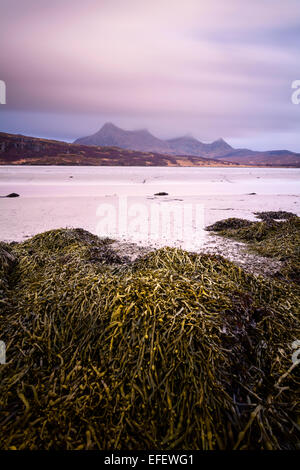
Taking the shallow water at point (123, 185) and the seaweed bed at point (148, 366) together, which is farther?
the shallow water at point (123, 185)

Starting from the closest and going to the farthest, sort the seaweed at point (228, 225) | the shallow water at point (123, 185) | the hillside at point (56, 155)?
the seaweed at point (228, 225), the shallow water at point (123, 185), the hillside at point (56, 155)

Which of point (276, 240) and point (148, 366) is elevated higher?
point (276, 240)

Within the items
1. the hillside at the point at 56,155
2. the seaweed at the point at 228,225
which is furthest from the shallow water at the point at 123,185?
the hillside at the point at 56,155

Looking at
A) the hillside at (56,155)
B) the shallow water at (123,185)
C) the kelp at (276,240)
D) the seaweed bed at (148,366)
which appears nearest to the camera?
the seaweed bed at (148,366)

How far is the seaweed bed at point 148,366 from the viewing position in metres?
1.29

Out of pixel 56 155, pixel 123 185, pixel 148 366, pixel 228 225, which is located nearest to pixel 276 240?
pixel 228 225

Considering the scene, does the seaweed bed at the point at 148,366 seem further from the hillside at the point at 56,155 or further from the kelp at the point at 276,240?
the hillside at the point at 56,155

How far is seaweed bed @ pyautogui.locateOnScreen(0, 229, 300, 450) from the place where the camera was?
1290 millimetres

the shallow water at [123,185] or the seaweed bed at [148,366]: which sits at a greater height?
the shallow water at [123,185]

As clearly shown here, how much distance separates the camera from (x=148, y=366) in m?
1.48

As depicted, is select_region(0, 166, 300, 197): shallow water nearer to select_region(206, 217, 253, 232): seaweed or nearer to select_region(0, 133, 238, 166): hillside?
select_region(206, 217, 253, 232): seaweed

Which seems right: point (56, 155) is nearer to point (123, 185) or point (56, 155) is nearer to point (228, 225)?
point (123, 185)

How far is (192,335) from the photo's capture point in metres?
1.58
